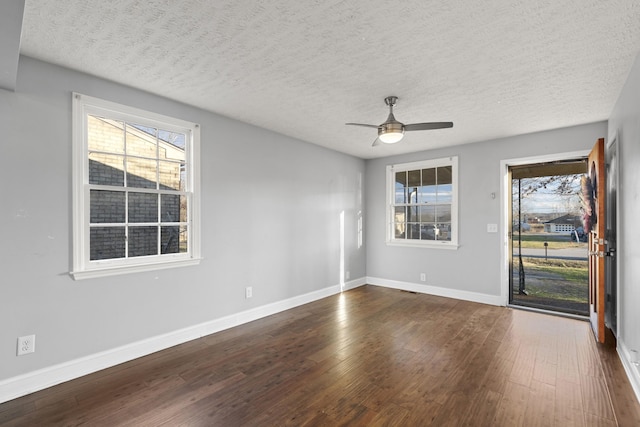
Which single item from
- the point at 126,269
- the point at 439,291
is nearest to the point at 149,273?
the point at 126,269

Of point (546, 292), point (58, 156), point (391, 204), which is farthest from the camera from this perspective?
point (391, 204)

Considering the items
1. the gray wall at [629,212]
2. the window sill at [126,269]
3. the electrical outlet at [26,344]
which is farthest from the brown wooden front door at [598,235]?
the electrical outlet at [26,344]

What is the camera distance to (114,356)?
9.06ft

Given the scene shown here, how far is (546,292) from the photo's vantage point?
500 cm

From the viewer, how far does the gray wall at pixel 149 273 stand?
2.33 meters

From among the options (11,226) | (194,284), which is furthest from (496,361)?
(11,226)

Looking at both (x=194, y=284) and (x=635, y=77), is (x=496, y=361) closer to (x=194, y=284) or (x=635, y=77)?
(x=635, y=77)

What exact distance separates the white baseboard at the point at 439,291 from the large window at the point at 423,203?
73 centimetres

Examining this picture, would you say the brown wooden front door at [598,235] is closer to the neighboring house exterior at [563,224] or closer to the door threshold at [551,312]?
the door threshold at [551,312]

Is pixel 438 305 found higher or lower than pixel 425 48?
lower

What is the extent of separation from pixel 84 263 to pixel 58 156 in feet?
3.01

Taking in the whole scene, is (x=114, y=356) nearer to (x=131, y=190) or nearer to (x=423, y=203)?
(x=131, y=190)

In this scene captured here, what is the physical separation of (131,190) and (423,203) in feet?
14.6

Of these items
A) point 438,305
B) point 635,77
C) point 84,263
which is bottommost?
point 438,305
